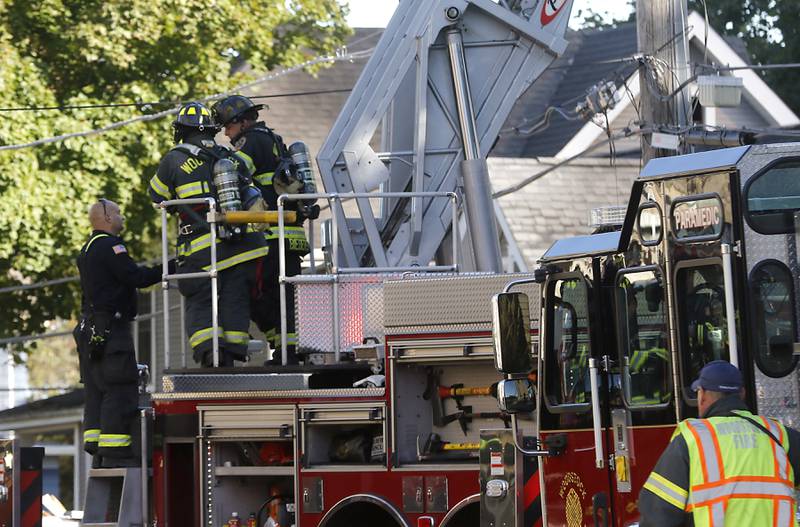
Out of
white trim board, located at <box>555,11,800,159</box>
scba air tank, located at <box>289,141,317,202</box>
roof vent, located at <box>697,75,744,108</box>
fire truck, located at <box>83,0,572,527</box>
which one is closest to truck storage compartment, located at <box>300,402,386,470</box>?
fire truck, located at <box>83,0,572,527</box>

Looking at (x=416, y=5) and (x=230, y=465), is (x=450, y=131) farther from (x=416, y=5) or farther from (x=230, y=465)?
(x=230, y=465)

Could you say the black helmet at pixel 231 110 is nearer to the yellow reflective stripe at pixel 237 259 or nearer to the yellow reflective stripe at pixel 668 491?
the yellow reflective stripe at pixel 237 259

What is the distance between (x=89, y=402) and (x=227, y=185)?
66.2 inches

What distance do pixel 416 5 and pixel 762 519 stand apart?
6.19 m

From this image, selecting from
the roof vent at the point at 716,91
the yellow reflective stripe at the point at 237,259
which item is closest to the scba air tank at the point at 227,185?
the yellow reflective stripe at the point at 237,259

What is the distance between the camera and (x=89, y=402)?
970 centimetres

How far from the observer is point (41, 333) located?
20.5 metres

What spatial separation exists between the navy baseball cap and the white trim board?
16.6 m

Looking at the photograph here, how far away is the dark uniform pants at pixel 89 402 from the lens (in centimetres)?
954

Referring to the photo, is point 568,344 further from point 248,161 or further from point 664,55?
point 664,55

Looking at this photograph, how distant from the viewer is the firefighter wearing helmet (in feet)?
32.2

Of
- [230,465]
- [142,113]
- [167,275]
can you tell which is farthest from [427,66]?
[142,113]

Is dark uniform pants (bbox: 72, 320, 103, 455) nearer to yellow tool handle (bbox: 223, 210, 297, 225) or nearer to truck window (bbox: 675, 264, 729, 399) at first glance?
Result: yellow tool handle (bbox: 223, 210, 297, 225)

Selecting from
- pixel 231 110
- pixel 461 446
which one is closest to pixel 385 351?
pixel 461 446
